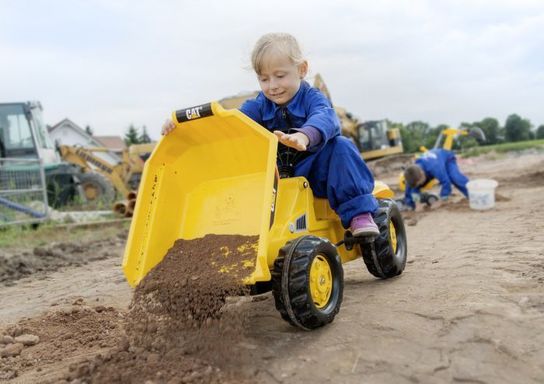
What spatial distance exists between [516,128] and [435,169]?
146 ft

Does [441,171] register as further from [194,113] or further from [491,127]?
[491,127]

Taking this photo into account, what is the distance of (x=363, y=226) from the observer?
2848 millimetres

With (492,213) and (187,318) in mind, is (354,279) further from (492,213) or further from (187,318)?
(492,213)

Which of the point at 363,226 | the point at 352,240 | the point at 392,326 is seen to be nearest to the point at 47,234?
the point at 352,240

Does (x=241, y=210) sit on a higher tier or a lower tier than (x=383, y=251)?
higher

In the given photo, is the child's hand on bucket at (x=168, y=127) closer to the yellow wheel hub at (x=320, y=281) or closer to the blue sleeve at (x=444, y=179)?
the yellow wheel hub at (x=320, y=281)

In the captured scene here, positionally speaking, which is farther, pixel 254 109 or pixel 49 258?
pixel 49 258

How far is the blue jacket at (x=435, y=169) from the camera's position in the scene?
9.34m

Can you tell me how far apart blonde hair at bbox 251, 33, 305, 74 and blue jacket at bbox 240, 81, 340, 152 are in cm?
20

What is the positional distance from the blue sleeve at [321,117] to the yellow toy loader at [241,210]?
25cm

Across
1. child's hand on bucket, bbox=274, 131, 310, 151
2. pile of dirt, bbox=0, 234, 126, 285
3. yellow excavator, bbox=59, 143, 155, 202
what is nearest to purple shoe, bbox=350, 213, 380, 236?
child's hand on bucket, bbox=274, 131, 310, 151

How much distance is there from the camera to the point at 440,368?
1.93 m

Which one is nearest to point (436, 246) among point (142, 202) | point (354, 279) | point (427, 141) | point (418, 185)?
point (354, 279)

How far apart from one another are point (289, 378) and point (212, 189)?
1.23 metres
